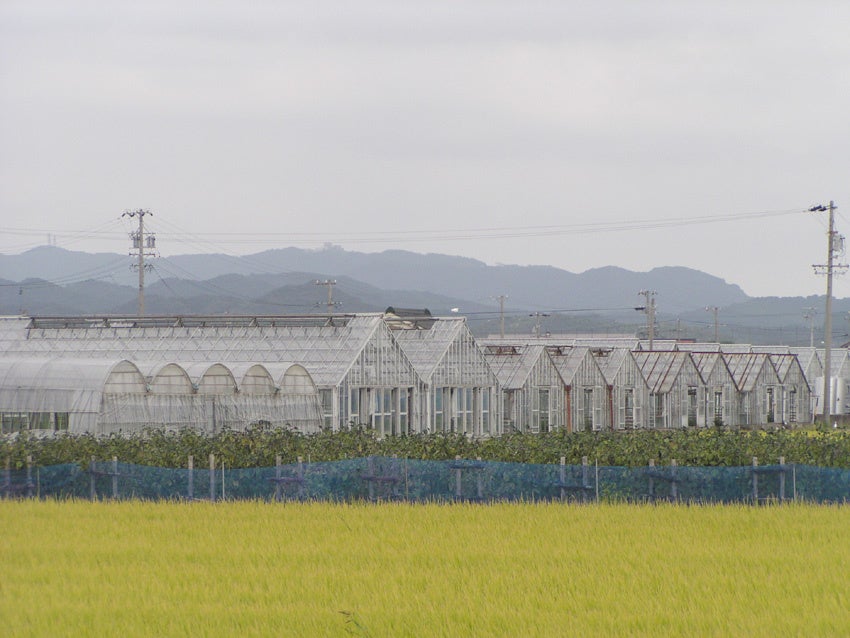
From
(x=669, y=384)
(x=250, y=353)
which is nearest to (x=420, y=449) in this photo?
(x=250, y=353)

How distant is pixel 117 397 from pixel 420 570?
21343 millimetres

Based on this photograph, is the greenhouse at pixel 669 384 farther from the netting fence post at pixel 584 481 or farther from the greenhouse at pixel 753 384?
the netting fence post at pixel 584 481

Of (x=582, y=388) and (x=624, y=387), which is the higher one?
(x=582, y=388)

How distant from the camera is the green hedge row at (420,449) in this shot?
106ft

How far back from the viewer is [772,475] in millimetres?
28781

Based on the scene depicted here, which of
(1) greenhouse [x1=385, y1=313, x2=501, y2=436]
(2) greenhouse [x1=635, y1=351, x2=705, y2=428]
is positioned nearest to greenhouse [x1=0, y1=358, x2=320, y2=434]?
(1) greenhouse [x1=385, y1=313, x2=501, y2=436]

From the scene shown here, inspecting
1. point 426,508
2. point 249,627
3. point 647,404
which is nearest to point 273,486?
point 426,508

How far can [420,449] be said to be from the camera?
34781 millimetres

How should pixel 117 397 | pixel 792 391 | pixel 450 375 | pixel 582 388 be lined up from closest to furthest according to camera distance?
pixel 117 397, pixel 450 375, pixel 582 388, pixel 792 391

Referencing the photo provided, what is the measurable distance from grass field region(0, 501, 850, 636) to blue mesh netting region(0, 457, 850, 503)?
1786mm

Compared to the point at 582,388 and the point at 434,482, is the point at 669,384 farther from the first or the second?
the point at 434,482

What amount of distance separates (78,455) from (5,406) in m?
8.38

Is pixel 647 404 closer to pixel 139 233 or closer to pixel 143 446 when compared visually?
pixel 139 233

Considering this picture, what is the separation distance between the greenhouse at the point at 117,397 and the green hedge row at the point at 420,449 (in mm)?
2455
